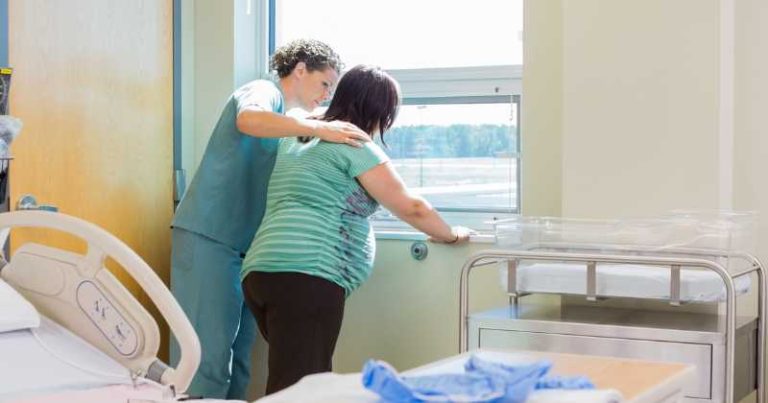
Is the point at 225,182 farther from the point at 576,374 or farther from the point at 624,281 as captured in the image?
the point at 576,374

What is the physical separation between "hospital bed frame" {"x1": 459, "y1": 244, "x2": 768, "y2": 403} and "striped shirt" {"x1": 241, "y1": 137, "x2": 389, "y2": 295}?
39 centimetres

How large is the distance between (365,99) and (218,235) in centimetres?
57

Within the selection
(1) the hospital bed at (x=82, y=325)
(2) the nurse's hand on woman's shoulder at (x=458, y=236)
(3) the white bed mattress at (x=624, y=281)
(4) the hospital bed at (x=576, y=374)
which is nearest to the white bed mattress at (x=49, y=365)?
(1) the hospital bed at (x=82, y=325)

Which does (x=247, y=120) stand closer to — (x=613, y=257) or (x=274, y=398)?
(x=613, y=257)

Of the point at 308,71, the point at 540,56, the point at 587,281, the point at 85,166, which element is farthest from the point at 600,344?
the point at 85,166

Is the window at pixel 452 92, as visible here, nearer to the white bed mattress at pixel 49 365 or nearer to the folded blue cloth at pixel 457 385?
the white bed mattress at pixel 49 365

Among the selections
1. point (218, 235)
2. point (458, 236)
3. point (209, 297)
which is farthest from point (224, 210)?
point (458, 236)

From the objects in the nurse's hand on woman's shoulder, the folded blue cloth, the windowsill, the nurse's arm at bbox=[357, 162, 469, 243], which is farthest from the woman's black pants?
the folded blue cloth

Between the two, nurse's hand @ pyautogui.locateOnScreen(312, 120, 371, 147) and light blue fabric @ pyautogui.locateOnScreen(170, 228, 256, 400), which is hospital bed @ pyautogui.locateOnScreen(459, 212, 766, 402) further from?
light blue fabric @ pyautogui.locateOnScreen(170, 228, 256, 400)

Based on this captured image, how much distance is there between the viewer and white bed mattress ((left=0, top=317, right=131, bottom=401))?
173 centimetres

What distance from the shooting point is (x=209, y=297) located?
2.87 meters

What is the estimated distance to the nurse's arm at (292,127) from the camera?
253 centimetres

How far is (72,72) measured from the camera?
9.12 feet

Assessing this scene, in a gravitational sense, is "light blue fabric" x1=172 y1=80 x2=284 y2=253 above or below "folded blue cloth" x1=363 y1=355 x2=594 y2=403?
above
